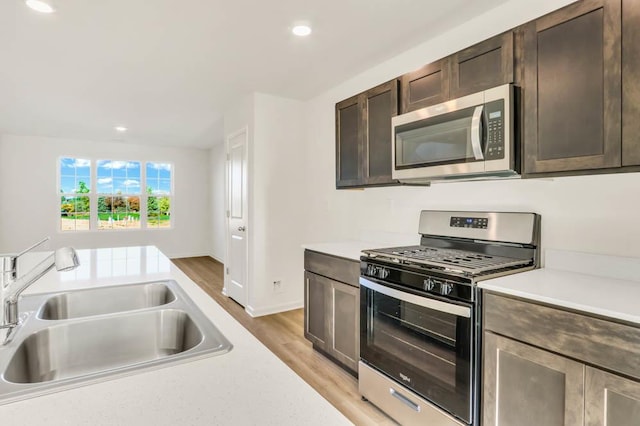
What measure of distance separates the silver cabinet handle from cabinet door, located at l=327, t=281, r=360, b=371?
0.40 meters

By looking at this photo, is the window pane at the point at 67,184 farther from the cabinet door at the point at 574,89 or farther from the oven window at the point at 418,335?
the cabinet door at the point at 574,89

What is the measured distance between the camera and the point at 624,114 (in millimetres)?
1363

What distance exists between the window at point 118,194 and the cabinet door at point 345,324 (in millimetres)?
6063

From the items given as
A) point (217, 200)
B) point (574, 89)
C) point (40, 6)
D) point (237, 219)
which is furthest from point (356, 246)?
point (217, 200)

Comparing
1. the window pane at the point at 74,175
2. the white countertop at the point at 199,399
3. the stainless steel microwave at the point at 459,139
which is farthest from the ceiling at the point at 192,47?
the window pane at the point at 74,175

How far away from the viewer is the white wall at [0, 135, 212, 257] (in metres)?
6.12

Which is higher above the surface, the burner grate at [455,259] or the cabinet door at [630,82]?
A: the cabinet door at [630,82]

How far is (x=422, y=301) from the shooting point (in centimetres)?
178

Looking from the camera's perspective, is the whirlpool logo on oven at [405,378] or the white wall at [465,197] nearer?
the white wall at [465,197]

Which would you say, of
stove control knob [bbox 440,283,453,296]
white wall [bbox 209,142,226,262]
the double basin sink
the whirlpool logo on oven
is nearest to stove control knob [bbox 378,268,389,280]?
stove control knob [bbox 440,283,453,296]

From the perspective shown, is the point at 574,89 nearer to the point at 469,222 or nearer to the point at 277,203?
the point at 469,222

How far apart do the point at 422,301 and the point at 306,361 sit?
4.54 ft

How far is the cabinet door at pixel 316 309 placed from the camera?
8.81 feet

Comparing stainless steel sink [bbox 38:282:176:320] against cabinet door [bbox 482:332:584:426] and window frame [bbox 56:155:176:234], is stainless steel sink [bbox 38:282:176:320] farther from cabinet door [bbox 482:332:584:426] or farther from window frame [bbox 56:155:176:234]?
window frame [bbox 56:155:176:234]
